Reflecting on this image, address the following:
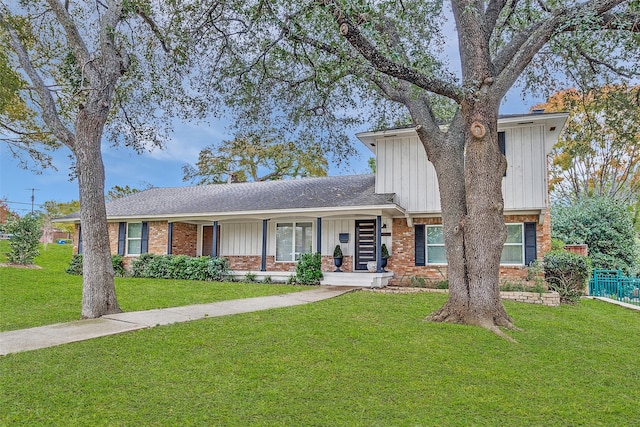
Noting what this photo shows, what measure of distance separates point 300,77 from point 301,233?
6977 mm

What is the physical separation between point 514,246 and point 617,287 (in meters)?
3.57

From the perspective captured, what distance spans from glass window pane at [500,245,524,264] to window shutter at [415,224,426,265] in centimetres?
248

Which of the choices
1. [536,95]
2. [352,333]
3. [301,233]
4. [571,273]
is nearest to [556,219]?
[571,273]

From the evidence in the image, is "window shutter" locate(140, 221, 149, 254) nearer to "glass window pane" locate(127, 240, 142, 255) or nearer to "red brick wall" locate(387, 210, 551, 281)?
"glass window pane" locate(127, 240, 142, 255)

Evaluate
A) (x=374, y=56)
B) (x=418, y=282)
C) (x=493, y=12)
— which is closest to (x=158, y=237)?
(x=418, y=282)

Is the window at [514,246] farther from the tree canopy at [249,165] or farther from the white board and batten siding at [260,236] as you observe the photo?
the tree canopy at [249,165]

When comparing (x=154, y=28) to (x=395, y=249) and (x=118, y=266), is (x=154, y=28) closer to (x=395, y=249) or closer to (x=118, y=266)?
(x=395, y=249)

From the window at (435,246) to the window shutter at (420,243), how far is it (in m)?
0.18

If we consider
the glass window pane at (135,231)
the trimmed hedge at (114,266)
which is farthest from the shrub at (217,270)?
the glass window pane at (135,231)

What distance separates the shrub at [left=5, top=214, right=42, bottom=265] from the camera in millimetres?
16828

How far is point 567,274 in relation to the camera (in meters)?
11.9

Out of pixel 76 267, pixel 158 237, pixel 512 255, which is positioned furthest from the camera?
pixel 158 237

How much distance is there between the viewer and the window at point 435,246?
46.2 feet

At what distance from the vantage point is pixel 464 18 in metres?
7.93
